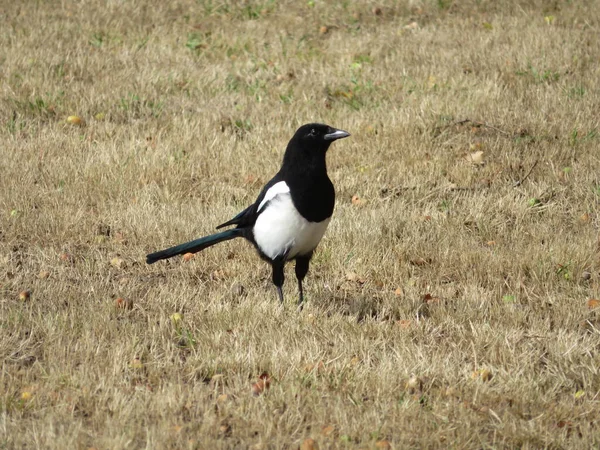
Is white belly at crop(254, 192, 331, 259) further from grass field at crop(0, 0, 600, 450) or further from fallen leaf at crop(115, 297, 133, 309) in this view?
fallen leaf at crop(115, 297, 133, 309)

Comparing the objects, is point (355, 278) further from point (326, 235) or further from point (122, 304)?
point (122, 304)

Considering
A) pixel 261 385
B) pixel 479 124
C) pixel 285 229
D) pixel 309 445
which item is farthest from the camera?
pixel 479 124

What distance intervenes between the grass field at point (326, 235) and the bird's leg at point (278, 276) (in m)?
0.09

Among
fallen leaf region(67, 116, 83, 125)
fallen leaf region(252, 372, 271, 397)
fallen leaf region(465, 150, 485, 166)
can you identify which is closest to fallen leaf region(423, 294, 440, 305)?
Result: fallen leaf region(252, 372, 271, 397)

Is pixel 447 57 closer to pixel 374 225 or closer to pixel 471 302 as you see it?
pixel 374 225

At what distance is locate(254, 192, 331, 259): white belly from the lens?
4.99 meters

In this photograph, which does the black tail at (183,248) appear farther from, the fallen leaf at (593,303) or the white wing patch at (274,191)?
the fallen leaf at (593,303)

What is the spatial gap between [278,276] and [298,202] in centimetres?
58

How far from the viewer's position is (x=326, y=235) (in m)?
6.35

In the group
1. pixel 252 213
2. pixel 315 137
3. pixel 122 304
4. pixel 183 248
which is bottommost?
pixel 122 304

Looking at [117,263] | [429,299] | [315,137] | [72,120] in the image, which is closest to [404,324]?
[429,299]

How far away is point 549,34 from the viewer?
10312mm

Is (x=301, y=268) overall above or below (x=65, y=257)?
above

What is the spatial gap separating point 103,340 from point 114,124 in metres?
4.08
